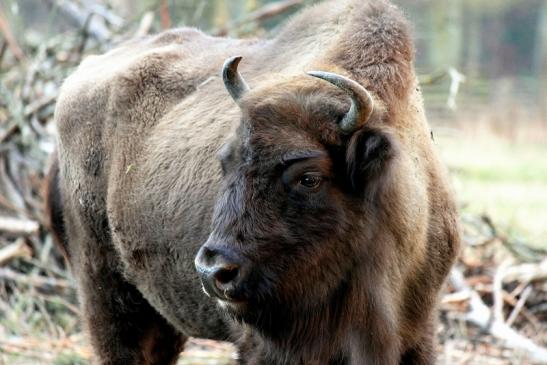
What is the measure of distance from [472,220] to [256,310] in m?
5.17

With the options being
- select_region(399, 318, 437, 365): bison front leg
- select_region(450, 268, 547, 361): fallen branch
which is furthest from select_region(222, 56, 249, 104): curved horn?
select_region(450, 268, 547, 361): fallen branch

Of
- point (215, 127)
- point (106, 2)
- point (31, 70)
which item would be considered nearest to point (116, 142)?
point (215, 127)

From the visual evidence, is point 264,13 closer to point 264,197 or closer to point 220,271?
point 264,197

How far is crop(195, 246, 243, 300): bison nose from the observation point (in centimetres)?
372

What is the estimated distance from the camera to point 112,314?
5.60m

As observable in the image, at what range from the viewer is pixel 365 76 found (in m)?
4.25

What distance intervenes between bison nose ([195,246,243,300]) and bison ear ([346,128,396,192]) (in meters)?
0.65

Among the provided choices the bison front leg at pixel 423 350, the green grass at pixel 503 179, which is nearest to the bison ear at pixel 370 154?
the bison front leg at pixel 423 350

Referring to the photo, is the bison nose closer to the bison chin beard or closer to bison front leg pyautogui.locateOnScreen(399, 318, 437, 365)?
the bison chin beard

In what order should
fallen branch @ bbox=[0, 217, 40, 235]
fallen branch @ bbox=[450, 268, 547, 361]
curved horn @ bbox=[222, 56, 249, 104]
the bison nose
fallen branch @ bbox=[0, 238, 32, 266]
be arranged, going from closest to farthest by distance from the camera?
the bison nose, curved horn @ bbox=[222, 56, 249, 104], fallen branch @ bbox=[450, 268, 547, 361], fallen branch @ bbox=[0, 238, 32, 266], fallen branch @ bbox=[0, 217, 40, 235]

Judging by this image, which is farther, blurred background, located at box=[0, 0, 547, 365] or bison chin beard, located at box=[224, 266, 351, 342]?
blurred background, located at box=[0, 0, 547, 365]

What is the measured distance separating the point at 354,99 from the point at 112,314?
249 cm

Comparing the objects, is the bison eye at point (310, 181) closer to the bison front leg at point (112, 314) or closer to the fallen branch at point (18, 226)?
the bison front leg at point (112, 314)

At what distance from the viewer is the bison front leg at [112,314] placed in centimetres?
560
